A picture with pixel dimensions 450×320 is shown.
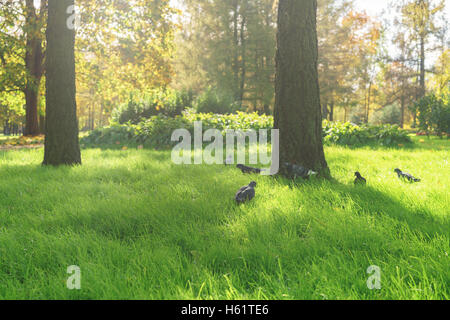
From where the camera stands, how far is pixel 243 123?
28.4 ft

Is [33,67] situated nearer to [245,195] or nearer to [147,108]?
[147,108]

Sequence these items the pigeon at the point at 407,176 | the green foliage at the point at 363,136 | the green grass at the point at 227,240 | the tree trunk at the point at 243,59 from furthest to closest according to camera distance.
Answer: the tree trunk at the point at 243,59, the green foliage at the point at 363,136, the pigeon at the point at 407,176, the green grass at the point at 227,240

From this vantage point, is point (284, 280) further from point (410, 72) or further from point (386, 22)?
point (410, 72)

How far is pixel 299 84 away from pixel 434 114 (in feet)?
30.5

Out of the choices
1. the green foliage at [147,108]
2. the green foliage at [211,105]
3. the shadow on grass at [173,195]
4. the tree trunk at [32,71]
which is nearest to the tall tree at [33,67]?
the tree trunk at [32,71]

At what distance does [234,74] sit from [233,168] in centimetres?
1850

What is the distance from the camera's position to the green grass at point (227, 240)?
1433 millimetres

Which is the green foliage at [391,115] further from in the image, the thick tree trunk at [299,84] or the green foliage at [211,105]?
the thick tree trunk at [299,84]

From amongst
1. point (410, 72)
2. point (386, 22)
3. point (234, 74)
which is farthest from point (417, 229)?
point (410, 72)

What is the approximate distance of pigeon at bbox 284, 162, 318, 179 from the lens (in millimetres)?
3564

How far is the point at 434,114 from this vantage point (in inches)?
394

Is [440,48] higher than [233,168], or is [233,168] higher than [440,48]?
[440,48]

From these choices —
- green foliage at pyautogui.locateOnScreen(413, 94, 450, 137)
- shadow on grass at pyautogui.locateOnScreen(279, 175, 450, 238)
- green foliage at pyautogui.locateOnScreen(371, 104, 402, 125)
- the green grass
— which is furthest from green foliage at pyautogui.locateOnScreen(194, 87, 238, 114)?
green foliage at pyautogui.locateOnScreen(371, 104, 402, 125)

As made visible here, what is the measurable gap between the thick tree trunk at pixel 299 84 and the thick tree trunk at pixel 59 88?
3.95 m
